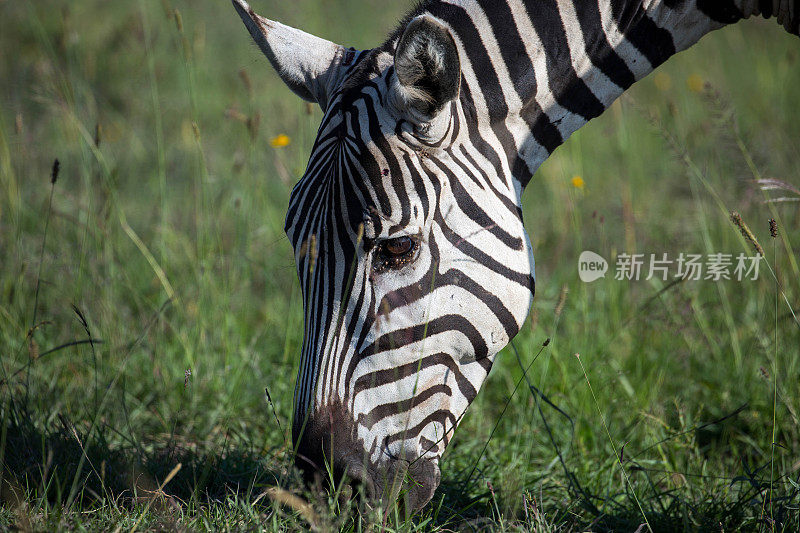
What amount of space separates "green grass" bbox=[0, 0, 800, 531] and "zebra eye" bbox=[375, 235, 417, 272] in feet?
1.88

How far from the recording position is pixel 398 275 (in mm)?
1982

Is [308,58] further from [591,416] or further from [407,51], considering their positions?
[591,416]

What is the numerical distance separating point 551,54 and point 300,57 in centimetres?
92

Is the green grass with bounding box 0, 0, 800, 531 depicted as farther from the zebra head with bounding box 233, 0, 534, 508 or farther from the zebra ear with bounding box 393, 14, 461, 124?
the zebra ear with bounding box 393, 14, 461, 124

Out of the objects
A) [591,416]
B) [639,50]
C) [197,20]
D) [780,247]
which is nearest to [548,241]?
[780,247]

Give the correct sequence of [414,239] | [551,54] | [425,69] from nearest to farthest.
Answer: [425,69] → [414,239] → [551,54]

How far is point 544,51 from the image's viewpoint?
2.26 metres

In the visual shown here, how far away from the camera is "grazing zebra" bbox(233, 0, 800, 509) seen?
6.42 ft

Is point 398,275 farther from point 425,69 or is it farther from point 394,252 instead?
point 425,69

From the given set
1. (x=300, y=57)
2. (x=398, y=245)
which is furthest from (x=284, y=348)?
(x=398, y=245)

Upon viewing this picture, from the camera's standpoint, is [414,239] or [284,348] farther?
[284,348]

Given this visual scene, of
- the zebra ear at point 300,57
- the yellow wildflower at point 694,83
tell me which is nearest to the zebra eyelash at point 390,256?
the zebra ear at point 300,57

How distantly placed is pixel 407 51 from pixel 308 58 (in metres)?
0.70

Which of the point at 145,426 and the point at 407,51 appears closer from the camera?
the point at 407,51
